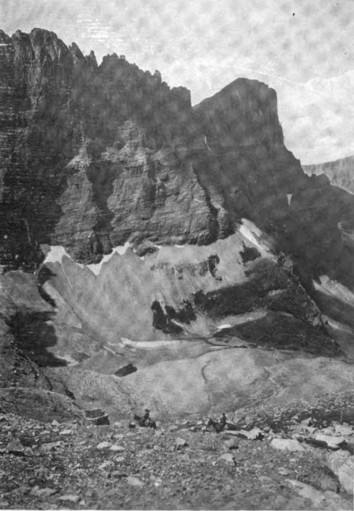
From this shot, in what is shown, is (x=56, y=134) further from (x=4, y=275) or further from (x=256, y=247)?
(x=256, y=247)

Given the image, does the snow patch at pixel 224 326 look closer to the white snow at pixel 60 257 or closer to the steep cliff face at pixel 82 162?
the steep cliff face at pixel 82 162

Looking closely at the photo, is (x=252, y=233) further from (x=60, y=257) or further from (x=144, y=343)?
(x=144, y=343)

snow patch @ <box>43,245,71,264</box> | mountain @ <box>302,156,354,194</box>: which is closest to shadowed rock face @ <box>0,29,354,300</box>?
snow patch @ <box>43,245,71,264</box>

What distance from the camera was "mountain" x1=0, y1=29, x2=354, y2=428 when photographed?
55.8ft

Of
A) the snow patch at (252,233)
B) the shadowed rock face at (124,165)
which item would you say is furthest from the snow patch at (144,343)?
the snow patch at (252,233)

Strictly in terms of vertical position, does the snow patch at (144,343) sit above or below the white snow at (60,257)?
below

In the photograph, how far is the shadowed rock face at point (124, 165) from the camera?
21.6 meters

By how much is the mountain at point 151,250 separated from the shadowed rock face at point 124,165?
0.06m

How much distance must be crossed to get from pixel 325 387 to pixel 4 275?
1116cm

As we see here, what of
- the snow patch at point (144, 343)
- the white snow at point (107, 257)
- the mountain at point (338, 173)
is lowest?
the snow patch at point (144, 343)

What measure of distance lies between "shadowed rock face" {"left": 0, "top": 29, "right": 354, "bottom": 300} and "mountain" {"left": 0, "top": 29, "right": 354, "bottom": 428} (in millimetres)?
59

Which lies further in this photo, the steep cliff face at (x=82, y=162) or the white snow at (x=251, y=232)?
the white snow at (x=251, y=232)

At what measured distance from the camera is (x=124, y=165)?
2406 centimetres

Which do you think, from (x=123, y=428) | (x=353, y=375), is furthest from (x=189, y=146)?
(x=123, y=428)
